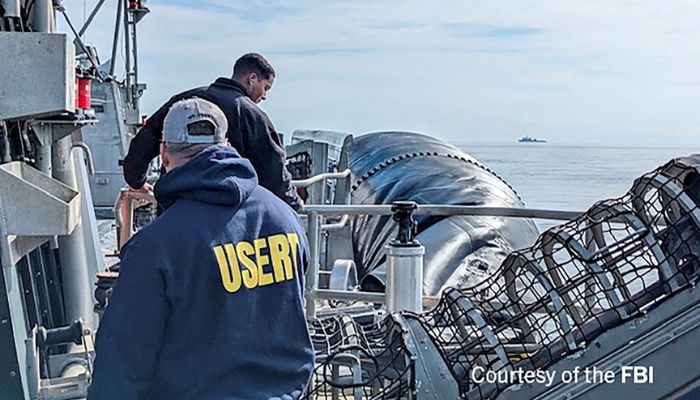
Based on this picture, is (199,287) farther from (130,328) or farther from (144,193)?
(144,193)

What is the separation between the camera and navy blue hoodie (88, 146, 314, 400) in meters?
1.84

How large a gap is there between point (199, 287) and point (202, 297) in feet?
0.08

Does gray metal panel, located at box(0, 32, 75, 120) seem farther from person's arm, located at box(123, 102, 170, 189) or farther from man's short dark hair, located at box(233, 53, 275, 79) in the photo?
man's short dark hair, located at box(233, 53, 275, 79)

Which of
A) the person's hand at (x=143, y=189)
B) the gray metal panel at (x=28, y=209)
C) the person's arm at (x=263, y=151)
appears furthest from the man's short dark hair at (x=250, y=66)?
the gray metal panel at (x=28, y=209)

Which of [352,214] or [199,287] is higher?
[199,287]

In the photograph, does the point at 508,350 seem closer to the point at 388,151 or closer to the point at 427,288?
the point at 427,288

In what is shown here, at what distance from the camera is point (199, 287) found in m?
1.89

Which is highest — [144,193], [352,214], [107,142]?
[144,193]

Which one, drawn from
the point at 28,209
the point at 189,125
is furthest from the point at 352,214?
the point at 189,125

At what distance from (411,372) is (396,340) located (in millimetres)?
287

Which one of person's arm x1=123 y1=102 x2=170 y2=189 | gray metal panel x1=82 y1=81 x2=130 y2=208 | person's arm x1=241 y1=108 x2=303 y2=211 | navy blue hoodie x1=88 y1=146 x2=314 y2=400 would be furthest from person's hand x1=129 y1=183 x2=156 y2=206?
gray metal panel x1=82 y1=81 x2=130 y2=208

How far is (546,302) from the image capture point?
9.44ft

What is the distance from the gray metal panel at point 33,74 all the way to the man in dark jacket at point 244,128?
1.67 feet

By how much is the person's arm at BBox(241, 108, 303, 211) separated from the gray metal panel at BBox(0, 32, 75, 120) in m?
0.78
